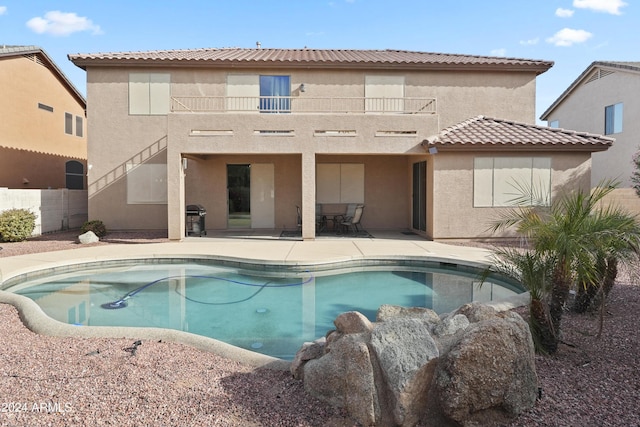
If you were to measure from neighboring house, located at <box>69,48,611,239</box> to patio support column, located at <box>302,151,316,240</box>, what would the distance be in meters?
0.03

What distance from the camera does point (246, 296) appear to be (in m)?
8.67

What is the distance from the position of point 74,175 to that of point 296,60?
14.7 metres

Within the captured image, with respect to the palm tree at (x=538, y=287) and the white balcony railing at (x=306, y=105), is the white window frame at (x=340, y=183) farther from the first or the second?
the palm tree at (x=538, y=287)

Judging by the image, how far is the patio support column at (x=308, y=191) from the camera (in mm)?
14109

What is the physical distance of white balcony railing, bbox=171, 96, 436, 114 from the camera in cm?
1683

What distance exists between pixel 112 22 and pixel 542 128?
16096mm

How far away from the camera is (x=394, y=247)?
12.6m

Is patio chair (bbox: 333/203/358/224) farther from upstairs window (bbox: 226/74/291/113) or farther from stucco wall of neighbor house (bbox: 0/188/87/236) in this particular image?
stucco wall of neighbor house (bbox: 0/188/87/236)

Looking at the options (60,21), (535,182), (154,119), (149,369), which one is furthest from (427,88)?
(60,21)

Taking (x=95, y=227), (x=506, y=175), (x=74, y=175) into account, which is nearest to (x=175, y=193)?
(x=95, y=227)

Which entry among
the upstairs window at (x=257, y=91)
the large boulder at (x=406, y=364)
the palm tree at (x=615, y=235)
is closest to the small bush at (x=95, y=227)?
the upstairs window at (x=257, y=91)

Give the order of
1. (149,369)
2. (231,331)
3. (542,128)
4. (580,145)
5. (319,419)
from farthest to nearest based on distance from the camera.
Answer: (542,128)
(580,145)
(231,331)
(149,369)
(319,419)

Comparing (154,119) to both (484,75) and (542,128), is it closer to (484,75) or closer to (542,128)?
(484,75)

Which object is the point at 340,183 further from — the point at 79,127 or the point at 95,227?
the point at 79,127
